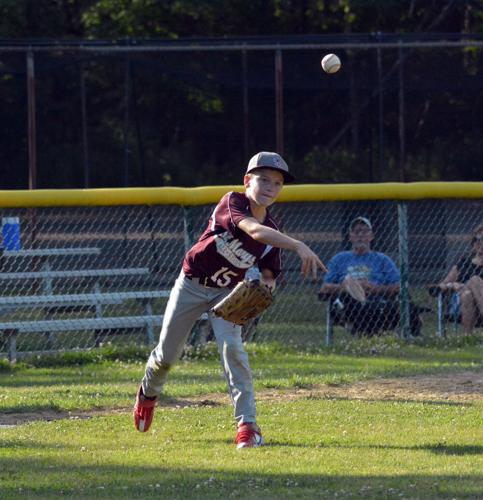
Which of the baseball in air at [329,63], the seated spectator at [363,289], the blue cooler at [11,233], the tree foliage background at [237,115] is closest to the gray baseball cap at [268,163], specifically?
the baseball in air at [329,63]

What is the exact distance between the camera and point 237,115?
1510 centimetres

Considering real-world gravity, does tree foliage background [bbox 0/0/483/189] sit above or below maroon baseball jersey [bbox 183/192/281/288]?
below

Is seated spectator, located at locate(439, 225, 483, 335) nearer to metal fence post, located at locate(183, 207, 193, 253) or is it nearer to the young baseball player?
metal fence post, located at locate(183, 207, 193, 253)

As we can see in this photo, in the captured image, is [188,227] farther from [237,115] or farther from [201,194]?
[237,115]

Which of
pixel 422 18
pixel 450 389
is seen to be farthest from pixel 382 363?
pixel 422 18

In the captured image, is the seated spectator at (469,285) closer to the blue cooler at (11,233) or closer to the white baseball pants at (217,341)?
the blue cooler at (11,233)

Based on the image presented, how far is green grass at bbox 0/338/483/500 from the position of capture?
5.22 metres

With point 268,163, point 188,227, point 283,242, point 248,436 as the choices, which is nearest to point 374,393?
point 248,436

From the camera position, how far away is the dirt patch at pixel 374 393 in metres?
7.34

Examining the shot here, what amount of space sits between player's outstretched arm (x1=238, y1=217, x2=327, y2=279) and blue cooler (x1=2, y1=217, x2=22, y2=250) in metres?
5.05

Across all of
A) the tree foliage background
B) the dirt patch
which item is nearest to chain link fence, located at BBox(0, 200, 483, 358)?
the tree foliage background

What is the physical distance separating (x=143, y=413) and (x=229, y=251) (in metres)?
1.04

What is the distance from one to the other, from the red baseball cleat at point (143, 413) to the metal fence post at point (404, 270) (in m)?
4.35

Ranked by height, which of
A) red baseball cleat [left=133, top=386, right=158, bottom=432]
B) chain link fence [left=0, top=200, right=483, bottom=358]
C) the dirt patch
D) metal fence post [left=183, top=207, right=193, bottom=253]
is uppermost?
red baseball cleat [left=133, top=386, right=158, bottom=432]
